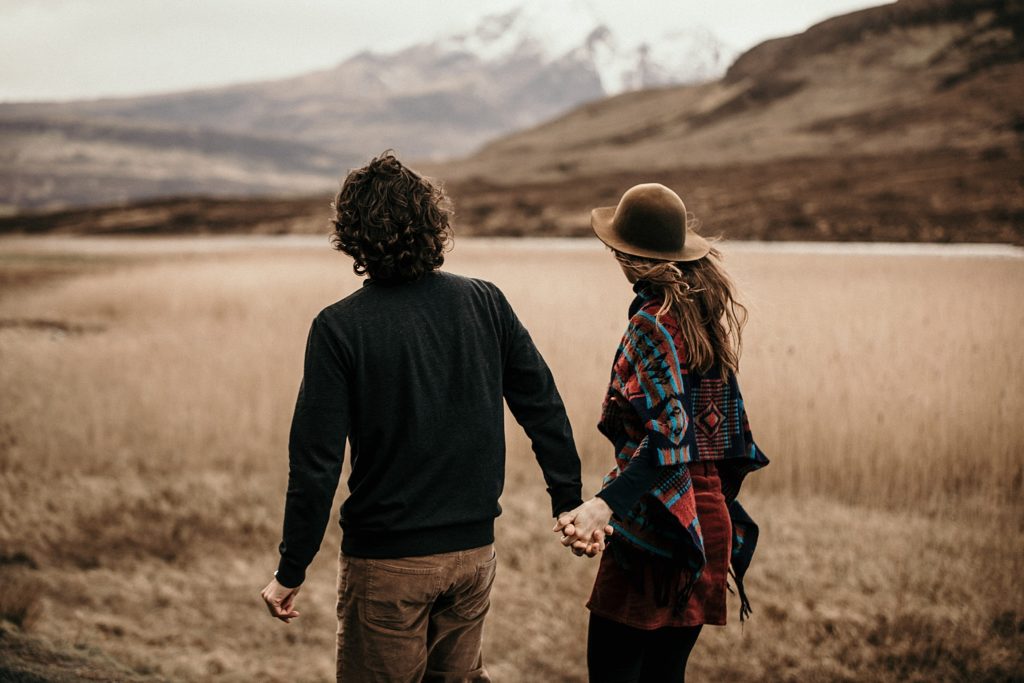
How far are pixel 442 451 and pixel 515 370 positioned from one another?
1.23 ft

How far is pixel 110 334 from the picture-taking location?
1227 centimetres

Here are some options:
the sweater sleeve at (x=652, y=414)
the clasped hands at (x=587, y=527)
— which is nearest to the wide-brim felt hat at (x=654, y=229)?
the sweater sleeve at (x=652, y=414)

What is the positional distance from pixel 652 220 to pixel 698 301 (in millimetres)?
290

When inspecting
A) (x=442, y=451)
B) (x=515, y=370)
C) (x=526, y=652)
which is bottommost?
(x=526, y=652)

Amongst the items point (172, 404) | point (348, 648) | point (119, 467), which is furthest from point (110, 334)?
point (348, 648)

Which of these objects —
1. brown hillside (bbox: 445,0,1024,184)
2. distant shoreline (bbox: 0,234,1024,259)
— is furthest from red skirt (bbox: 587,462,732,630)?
brown hillside (bbox: 445,0,1024,184)

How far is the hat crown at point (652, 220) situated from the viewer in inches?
102

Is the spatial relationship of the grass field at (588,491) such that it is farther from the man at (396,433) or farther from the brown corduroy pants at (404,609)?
the brown corduroy pants at (404,609)

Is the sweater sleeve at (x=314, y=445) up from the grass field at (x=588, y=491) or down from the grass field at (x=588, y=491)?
up

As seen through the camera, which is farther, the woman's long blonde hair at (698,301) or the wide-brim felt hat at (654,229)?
the wide-brim felt hat at (654,229)

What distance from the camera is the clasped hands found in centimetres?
233

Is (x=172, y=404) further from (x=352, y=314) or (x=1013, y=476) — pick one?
(x=1013, y=476)

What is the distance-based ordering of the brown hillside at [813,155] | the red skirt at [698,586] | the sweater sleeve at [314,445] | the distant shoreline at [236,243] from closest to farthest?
the sweater sleeve at [314,445], the red skirt at [698,586], the distant shoreline at [236,243], the brown hillside at [813,155]

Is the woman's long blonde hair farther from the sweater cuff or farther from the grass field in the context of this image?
the sweater cuff
